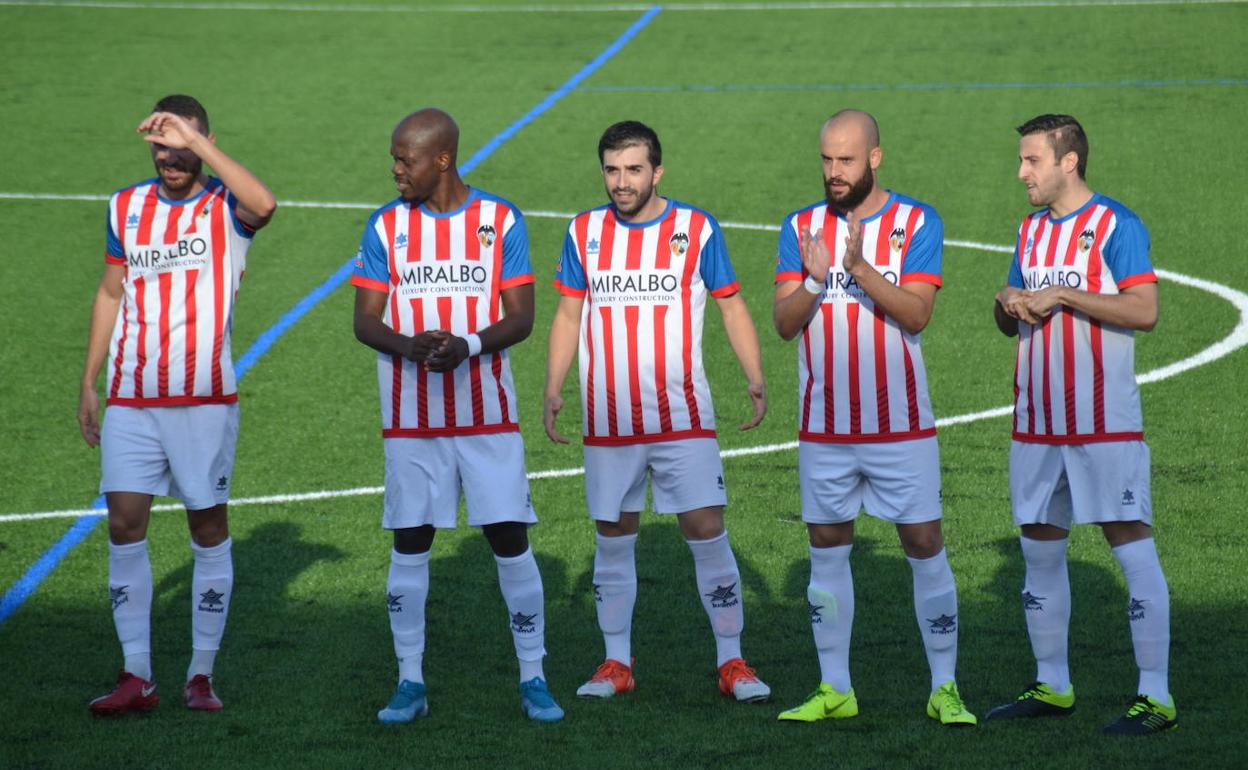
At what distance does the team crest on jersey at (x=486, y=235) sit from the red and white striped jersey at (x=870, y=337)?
1.03 meters

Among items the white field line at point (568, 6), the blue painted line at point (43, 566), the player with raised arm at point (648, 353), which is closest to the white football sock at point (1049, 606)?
the player with raised arm at point (648, 353)

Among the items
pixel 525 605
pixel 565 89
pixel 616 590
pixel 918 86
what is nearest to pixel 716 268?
pixel 616 590

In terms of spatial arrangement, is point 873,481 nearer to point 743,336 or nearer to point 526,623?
point 743,336

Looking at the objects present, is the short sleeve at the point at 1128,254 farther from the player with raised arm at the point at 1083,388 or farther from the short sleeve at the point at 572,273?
the short sleeve at the point at 572,273

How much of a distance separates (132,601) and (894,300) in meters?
2.98

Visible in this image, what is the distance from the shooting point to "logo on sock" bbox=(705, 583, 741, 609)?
22.3 ft

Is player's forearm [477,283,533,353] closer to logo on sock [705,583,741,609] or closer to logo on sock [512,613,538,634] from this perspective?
logo on sock [512,613,538,634]

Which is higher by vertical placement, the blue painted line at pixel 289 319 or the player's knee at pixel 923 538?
the blue painted line at pixel 289 319

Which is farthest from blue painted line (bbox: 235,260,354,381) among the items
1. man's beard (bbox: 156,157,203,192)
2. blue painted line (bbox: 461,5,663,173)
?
man's beard (bbox: 156,157,203,192)

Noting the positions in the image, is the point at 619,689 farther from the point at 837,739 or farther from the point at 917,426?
the point at 917,426

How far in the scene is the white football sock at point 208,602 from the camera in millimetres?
6746

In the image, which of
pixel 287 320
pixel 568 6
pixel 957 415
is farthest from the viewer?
pixel 568 6

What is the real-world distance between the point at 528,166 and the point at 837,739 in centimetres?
1147

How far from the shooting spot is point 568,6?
24672 mm
